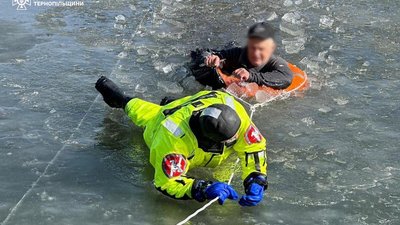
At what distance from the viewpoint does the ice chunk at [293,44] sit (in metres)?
7.90

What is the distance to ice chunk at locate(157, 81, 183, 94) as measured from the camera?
6.48 m

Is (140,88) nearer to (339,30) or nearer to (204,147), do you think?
(204,147)

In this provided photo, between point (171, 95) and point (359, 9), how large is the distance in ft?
16.2

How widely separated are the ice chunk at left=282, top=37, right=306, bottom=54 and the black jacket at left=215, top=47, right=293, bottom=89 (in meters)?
1.47

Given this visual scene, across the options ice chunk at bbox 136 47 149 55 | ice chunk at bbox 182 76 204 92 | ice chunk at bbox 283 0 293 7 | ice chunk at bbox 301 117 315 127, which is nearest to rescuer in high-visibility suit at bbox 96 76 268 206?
ice chunk at bbox 301 117 315 127

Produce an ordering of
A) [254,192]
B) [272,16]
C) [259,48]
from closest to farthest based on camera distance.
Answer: [254,192] < [259,48] < [272,16]

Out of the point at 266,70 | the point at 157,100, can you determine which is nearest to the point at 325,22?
the point at 266,70

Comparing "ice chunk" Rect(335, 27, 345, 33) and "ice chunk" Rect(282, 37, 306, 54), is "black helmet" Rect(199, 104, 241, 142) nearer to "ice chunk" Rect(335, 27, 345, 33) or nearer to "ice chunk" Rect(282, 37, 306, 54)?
"ice chunk" Rect(282, 37, 306, 54)

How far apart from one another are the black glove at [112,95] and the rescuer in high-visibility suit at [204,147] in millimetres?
907

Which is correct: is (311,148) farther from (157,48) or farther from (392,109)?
(157,48)

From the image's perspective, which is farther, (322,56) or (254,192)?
(322,56)

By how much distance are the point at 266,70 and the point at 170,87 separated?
3.45ft

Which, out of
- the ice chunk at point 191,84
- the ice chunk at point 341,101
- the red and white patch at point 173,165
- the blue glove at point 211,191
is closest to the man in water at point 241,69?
the ice chunk at point 191,84

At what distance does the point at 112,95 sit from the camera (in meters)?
5.69
